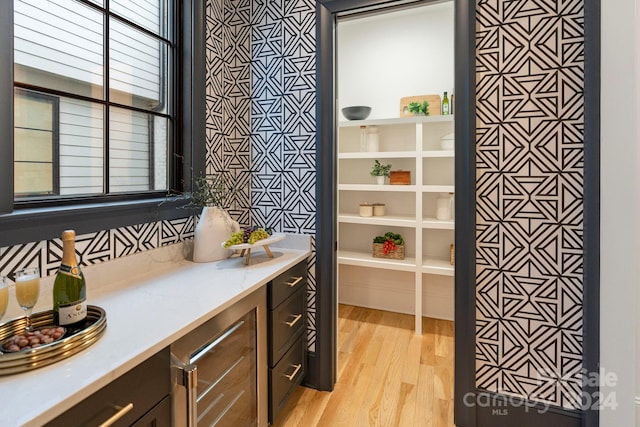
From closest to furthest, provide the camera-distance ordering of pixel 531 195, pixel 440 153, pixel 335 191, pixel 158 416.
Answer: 1. pixel 158 416
2. pixel 531 195
3. pixel 335 191
4. pixel 440 153

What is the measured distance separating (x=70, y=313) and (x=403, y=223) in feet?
8.24

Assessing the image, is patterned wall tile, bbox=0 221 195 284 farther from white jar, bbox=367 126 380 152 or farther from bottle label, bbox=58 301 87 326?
white jar, bbox=367 126 380 152

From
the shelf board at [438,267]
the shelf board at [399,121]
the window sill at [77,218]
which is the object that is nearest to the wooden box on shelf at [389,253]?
the shelf board at [438,267]

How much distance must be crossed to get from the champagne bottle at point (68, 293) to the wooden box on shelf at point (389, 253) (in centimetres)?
255

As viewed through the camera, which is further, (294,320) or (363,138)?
(363,138)

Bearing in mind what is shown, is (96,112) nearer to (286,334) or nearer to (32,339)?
(32,339)

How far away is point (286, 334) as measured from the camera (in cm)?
171

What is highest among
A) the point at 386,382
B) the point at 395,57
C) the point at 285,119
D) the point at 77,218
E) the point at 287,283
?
the point at 395,57

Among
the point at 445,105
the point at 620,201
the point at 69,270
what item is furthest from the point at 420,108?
the point at 69,270

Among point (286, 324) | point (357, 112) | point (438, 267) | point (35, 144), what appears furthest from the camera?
point (357, 112)

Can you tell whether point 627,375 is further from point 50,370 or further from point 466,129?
point 50,370

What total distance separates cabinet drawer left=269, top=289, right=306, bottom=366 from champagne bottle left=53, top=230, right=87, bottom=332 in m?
0.78

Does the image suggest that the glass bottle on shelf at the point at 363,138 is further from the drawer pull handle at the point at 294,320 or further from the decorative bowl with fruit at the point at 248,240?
the drawer pull handle at the point at 294,320

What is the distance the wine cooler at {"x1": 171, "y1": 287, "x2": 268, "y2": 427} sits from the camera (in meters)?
1.00
